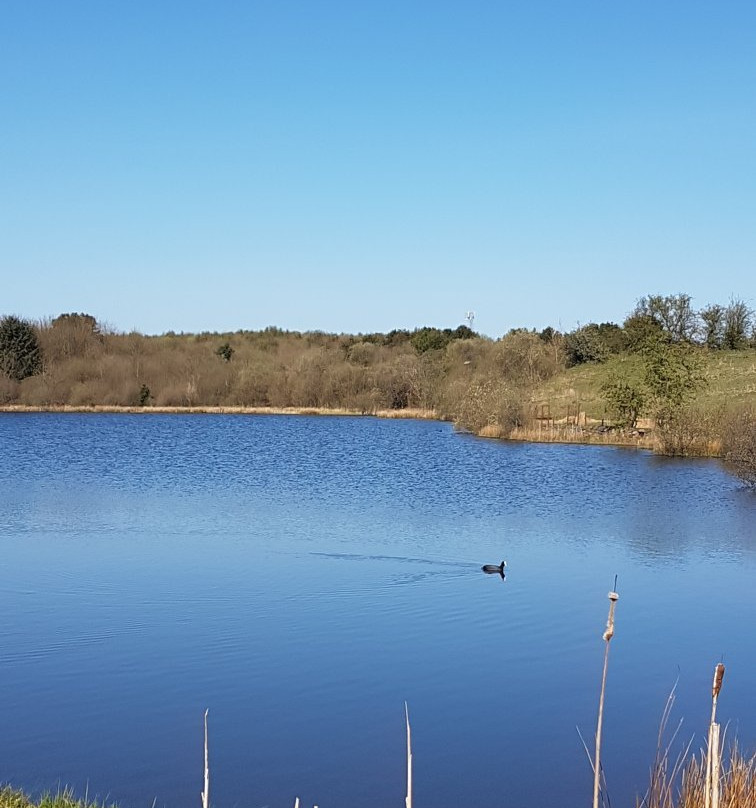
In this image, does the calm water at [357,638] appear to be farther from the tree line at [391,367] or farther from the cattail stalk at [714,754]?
the tree line at [391,367]

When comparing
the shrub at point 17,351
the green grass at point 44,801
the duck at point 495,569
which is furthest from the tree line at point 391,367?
the green grass at point 44,801

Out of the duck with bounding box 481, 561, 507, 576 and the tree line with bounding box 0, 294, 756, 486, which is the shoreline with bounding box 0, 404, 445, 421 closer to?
the tree line with bounding box 0, 294, 756, 486

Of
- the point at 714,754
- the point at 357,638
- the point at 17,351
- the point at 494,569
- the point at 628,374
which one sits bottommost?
Answer: the point at 357,638

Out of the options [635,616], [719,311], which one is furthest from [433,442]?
[635,616]

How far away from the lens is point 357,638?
9531 millimetres

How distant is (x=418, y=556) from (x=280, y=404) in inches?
2135

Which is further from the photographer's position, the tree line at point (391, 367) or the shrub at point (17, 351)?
the shrub at point (17, 351)

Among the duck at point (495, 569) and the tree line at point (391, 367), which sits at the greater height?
the tree line at point (391, 367)

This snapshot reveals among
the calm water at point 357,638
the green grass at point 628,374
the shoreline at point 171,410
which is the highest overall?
the green grass at point 628,374

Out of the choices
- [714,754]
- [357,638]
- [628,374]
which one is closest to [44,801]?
[714,754]

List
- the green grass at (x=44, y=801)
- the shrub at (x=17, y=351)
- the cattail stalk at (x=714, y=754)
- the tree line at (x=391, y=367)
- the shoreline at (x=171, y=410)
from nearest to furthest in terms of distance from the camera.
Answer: the cattail stalk at (x=714, y=754), the green grass at (x=44, y=801), the tree line at (x=391, y=367), the shoreline at (x=171, y=410), the shrub at (x=17, y=351)

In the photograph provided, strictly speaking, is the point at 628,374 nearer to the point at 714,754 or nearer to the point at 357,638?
the point at 357,638

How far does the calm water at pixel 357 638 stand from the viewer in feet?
20.9

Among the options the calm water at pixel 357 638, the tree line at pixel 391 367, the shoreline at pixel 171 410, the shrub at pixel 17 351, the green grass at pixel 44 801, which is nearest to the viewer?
the green grass at pixel 44 801
